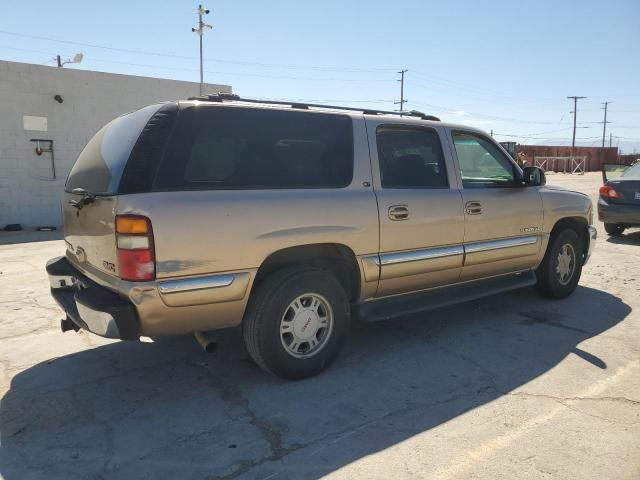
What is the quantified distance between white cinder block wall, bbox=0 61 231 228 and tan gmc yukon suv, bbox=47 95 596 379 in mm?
9626

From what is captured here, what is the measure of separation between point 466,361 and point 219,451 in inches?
84.6

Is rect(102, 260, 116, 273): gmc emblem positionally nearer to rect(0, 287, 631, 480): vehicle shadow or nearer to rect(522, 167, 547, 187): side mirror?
rect(0, 287, 631, 480): vehicle shadow

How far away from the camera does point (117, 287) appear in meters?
3.10

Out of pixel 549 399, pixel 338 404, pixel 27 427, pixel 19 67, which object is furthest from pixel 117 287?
pixel 19 67

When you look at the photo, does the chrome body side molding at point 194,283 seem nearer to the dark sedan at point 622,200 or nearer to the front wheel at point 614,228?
the dark sedan at point 622,200

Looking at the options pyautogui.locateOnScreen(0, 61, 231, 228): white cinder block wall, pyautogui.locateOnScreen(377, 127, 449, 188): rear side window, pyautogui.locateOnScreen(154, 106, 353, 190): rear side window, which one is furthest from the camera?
pyautogui.locateOnScreen(0, 61, 231, 228): white cinder block wall

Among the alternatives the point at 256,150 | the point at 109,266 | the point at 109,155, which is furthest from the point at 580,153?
the point at 109,266

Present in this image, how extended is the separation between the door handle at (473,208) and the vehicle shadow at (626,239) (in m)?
6.54

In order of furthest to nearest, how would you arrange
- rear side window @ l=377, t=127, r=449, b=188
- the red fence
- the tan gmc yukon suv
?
the red fence < rear side window @ l=377, t=127, r=449, b=188 < the tan gmc yukon suv

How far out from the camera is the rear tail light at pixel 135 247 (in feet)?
9.73

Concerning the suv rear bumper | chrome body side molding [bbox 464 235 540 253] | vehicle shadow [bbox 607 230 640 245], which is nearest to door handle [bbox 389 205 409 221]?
chrome body side molding [bbox 464 235 540 253]

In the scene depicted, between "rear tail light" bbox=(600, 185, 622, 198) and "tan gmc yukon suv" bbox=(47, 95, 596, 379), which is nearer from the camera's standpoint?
"tan gmc yukon suv" bbox=(47, 95, 596, 379)

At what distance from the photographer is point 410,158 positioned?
430 cm

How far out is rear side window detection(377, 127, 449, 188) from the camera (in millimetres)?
4094
